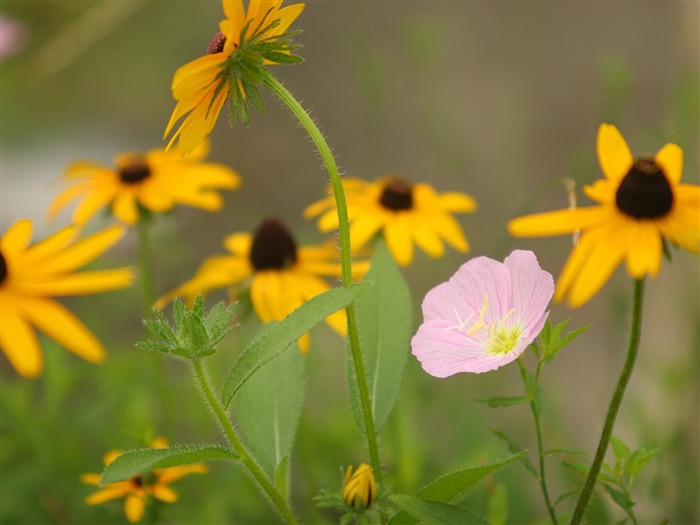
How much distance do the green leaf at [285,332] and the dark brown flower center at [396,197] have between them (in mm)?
504

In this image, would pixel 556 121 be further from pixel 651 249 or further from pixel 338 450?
pixel 651 249

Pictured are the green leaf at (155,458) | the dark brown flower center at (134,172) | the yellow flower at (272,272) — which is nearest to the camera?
the green leaf at (155,458)

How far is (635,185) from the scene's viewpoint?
582 millimetres

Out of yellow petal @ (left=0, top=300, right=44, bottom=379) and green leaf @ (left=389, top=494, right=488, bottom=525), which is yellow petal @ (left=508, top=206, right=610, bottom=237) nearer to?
green leaf @ (left=389, top=494, right=488, bottom=525)

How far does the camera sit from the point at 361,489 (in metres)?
0.50

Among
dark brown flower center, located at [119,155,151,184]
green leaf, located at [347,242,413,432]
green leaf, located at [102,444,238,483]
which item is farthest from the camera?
dark brown flower center, located at [119,155,151,184]

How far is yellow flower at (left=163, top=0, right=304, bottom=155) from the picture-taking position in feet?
1.59

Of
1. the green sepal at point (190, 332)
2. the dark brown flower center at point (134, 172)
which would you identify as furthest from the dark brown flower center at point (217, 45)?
the dark brown flower center at point (134, 172)

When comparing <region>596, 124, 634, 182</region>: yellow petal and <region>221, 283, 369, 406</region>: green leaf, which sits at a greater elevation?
<region>596, 124, 634, 182</region>: yellow petal

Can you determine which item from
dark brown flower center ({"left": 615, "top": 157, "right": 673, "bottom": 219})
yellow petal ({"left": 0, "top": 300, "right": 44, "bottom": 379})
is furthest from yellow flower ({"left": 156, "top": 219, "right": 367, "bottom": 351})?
dark brown flower center ({"left": 615, "top": 157, "right": 673, "bottom": 219})

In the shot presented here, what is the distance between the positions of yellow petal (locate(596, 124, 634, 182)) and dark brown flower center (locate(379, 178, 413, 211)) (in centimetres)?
38

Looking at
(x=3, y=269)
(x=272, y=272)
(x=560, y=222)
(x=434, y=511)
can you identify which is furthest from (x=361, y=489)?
(x=272, y=272)

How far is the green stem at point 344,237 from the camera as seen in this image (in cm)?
48

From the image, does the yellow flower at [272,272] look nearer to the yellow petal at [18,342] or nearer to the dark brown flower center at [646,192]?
the yellow petal at [18,342]
